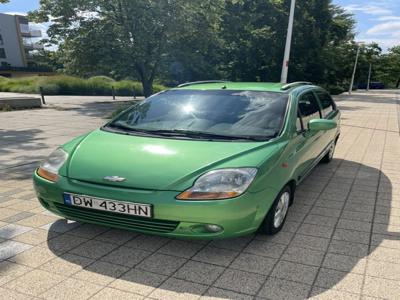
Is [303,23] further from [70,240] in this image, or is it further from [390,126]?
[70,240]

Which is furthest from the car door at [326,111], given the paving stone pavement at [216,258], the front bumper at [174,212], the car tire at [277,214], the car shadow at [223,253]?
the front bumper at [174,212]

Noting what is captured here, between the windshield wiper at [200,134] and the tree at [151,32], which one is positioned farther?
the tree at [151,32]

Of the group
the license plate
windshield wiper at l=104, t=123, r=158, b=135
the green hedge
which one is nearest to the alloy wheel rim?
the license plate

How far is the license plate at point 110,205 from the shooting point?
2764mm

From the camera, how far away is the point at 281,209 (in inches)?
→ 138

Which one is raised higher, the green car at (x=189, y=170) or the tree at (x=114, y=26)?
the tree at (x=114, y=26)

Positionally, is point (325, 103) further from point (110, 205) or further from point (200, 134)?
point (110, 205)

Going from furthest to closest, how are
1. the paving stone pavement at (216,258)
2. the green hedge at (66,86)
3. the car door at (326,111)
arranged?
the green hedge at (66,86) → the car door at (326,111) → the paving stone pavement at (216,258)

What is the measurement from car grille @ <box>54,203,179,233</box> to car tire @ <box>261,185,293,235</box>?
3.12 ft

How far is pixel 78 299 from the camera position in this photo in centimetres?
247

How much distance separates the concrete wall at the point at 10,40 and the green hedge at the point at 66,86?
3645cm

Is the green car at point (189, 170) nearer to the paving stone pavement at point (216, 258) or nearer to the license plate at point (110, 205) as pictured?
the license plate at point (110, 205)

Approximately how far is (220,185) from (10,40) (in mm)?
70122

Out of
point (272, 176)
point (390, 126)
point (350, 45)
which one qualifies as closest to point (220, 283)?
point (272, 176)
